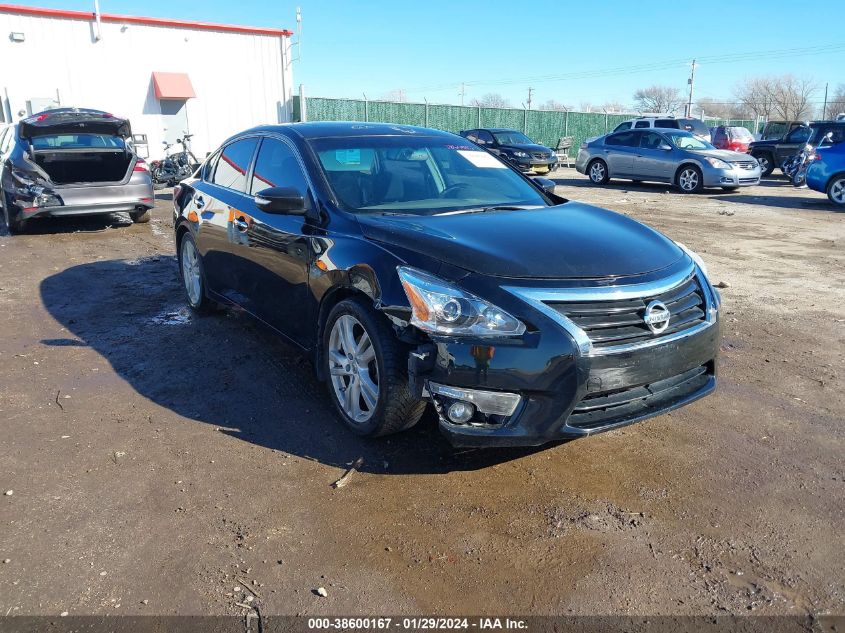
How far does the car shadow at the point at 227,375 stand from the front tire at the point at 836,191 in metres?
13.3

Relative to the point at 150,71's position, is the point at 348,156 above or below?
below

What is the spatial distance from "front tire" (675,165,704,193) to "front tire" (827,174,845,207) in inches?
124

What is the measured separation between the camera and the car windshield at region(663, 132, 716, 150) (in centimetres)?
1720

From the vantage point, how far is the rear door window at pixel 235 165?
4926mm

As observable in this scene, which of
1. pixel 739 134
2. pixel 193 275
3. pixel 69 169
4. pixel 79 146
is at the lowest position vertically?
pixel 193 275

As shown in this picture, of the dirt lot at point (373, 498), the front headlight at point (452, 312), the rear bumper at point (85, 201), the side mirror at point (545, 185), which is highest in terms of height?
the side mirror at point (545, 185)

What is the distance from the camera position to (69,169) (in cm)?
1057

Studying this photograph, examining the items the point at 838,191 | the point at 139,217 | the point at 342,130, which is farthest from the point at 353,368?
the point at 838,191

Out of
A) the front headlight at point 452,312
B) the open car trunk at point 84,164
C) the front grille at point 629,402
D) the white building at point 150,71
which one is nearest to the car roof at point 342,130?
the front headlight at point 452,312

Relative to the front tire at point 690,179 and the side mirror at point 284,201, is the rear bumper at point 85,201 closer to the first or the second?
the side mirror at point 284,201

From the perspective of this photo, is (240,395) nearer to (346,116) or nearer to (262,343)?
(262,343)

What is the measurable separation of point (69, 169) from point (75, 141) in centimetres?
45

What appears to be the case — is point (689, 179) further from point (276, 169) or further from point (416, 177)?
point (276, 169)

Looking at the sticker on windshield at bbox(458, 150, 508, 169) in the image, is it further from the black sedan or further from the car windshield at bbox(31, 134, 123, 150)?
the black sedan
